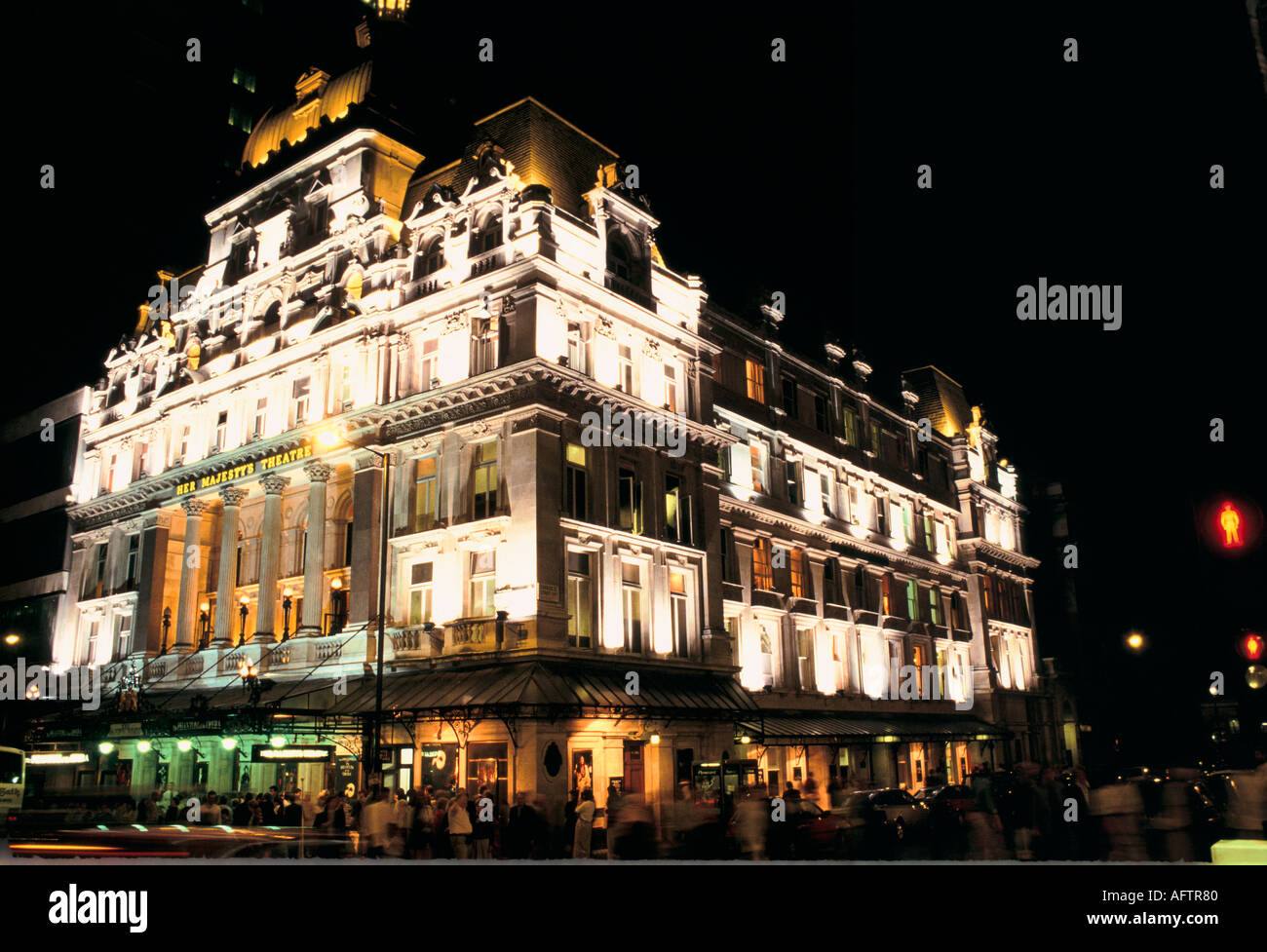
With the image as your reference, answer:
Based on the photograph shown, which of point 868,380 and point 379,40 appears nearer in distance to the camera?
point 379,40

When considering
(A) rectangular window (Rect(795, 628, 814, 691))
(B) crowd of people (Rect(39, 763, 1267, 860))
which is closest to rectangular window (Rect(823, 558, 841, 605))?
(A) rectangular window (Rect(795, 628, 814, 691))

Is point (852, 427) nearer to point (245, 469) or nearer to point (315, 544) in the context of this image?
point (315, 544)

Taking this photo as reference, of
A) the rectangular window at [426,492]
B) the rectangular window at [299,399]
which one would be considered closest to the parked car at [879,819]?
the rectangular window at [426,492]

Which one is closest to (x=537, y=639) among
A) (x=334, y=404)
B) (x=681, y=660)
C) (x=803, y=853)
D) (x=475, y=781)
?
(x=475, y=781)

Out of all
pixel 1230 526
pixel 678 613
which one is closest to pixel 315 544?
pixel 678 613

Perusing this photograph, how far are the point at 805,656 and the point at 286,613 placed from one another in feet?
77.1

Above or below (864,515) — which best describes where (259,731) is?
below

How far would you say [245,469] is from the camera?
40.1m

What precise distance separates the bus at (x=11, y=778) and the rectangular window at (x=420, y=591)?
12102mm

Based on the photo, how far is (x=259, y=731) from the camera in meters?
29.2
